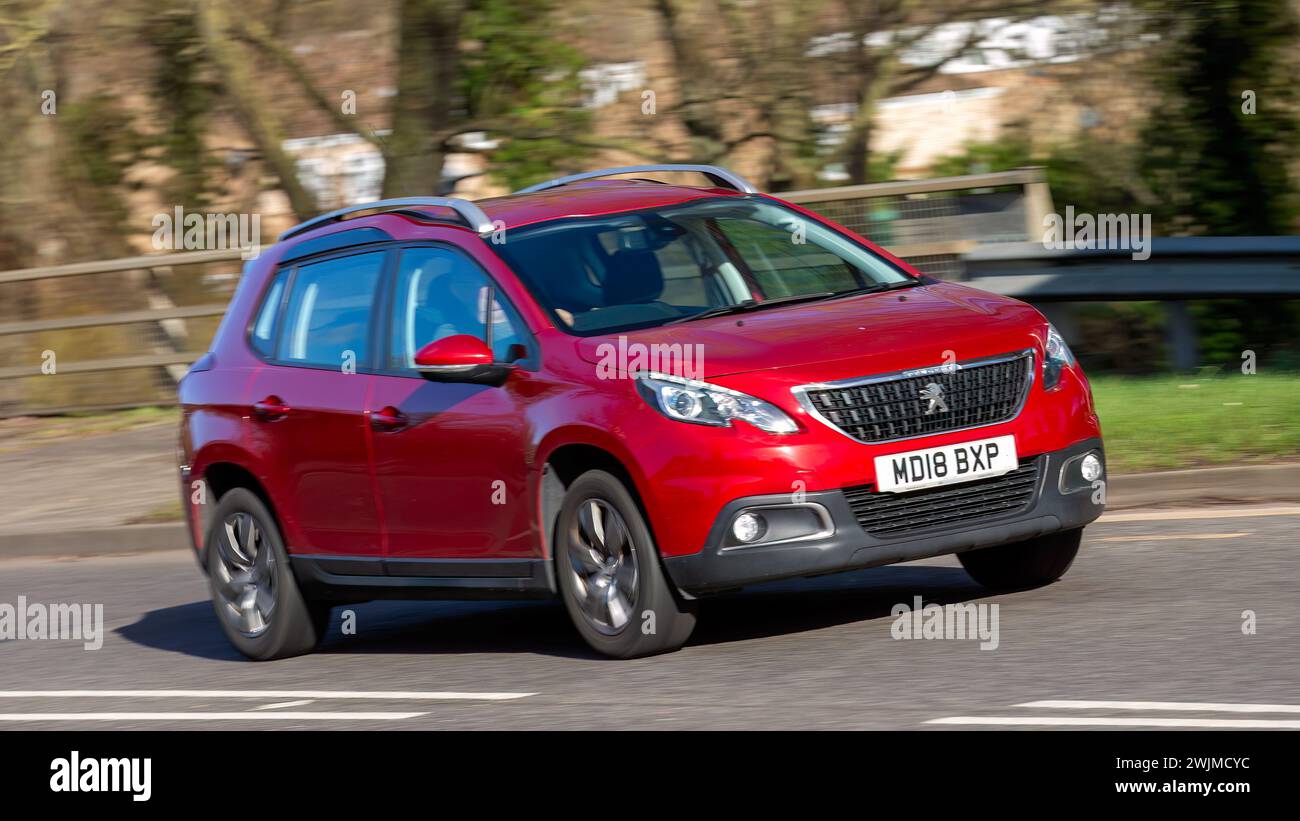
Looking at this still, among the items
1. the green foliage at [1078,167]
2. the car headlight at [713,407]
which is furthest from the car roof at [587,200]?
the green foliage at [1078,167]

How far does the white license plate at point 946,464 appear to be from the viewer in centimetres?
722

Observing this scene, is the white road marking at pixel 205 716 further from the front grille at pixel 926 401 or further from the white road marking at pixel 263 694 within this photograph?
the front grille at pixel 926 401

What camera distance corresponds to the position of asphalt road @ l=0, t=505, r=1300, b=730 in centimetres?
626

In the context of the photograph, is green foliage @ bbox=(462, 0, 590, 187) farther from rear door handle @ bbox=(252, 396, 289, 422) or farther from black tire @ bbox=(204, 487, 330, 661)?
rear door handle @ bbox=(252, 396, 289, 422)

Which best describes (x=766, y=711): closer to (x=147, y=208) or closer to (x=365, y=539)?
(x=365, y=539)

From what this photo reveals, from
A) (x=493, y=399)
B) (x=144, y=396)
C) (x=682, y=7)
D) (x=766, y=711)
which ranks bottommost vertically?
(x=144, y=396)

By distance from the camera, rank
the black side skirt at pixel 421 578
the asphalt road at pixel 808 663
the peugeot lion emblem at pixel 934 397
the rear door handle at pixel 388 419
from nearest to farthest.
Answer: the asphalt road at pixel 808 663 < the peugeot lion emblem at pixel 934 397 < the black side skirt at pixel 421 578 < the rear door handle at pixel 388 419

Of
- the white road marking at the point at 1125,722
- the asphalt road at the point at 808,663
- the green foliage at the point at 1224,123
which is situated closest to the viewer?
the white road marking at the point at 1125,722

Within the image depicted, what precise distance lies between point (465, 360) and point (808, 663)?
5.69 ft

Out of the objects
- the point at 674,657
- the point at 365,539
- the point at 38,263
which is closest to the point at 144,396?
the point at 38,263

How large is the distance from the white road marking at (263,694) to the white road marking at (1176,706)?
2.00 m

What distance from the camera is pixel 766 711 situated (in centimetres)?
641

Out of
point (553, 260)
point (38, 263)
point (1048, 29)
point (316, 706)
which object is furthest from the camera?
point (38, 263)

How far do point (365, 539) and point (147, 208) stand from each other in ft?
50.3
